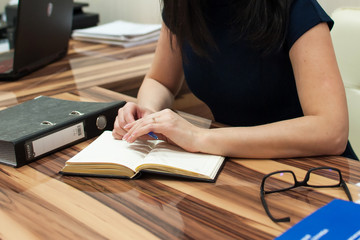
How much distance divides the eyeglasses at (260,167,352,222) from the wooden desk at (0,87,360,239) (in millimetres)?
13

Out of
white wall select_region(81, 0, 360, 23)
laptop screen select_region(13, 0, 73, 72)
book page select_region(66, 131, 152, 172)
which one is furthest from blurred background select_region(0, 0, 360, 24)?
book page select_region(66, 131, 152, 172)

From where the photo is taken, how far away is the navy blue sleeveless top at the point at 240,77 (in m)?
1.25

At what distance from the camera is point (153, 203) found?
33.6 inches

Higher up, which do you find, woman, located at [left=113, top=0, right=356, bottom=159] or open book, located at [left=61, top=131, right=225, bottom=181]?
woman, located at [left=113, top=0, right=356, bottom=159]

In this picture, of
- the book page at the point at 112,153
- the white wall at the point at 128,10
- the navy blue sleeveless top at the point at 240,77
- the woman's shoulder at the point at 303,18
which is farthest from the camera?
the white wall at the point at 128,10

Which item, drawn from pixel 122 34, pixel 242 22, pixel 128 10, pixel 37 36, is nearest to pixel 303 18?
pixel 242 22

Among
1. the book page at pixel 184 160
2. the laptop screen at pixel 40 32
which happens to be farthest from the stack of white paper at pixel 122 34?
the book page at pixel 184 160

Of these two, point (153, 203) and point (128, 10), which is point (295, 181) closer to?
point (153, 203)

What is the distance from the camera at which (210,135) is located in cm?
101

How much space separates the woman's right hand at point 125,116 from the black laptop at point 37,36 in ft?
2.44

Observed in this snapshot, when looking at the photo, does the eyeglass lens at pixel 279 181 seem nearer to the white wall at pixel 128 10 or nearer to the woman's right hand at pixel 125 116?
the woman's right hand at pixel 125 116

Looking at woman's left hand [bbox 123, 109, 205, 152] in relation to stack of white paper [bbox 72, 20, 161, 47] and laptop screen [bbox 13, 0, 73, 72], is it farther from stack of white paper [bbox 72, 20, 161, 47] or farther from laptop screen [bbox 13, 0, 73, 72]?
stack of white paper [bbox 72, 20, 161, 47]

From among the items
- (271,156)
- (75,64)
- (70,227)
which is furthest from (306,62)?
(75,64)

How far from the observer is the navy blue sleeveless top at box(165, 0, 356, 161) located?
125 centimetres
